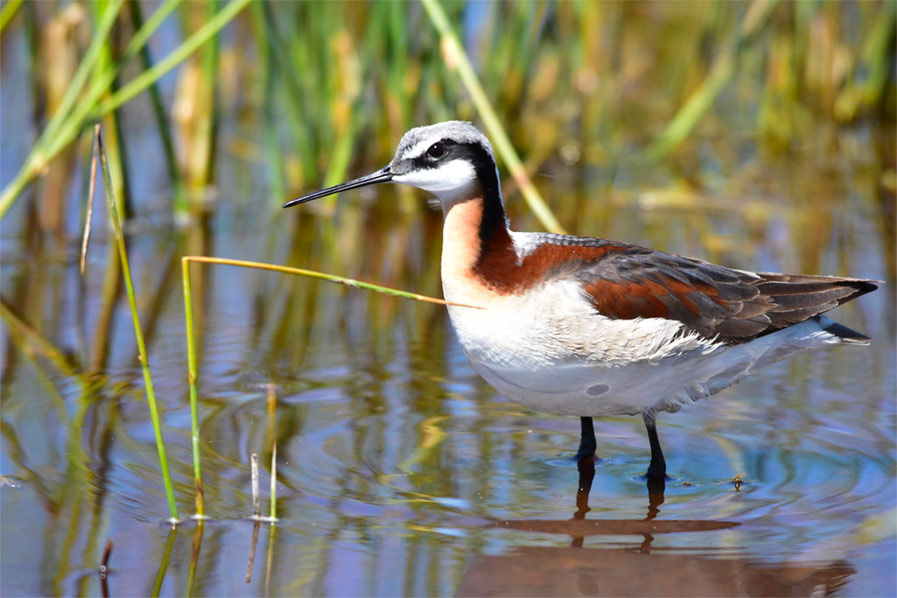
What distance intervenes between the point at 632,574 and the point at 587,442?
3.74 feet

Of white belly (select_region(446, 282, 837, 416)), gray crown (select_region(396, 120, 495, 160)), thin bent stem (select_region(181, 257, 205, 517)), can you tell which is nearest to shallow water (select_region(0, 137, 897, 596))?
thin bent stem (select_region(181, 257, 205, 517))

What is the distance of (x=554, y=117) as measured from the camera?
A: 32.4ft

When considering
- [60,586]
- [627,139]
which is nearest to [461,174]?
[60,586]

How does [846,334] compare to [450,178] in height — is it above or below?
below

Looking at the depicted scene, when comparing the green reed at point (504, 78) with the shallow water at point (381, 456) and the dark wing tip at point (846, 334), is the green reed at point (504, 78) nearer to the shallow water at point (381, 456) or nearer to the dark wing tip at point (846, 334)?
the shallow water at point (381, 456)

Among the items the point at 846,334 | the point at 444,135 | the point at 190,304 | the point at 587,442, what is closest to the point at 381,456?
the point at 587,442

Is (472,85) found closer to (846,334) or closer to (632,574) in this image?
(846,334)

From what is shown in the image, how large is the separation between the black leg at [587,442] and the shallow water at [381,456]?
0.26ft

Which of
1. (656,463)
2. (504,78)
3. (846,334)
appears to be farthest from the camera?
(504,78)

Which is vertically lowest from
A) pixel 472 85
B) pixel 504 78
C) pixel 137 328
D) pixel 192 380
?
pixel 192 380

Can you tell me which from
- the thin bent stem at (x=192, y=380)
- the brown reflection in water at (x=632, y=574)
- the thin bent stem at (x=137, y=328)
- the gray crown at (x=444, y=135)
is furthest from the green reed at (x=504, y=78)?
the thin bent stem at (x=192, y=380)

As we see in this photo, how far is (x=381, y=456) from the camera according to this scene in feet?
17.2

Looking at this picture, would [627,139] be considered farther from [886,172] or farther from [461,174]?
[461,174]

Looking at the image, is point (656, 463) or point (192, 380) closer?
point (192, 380)
